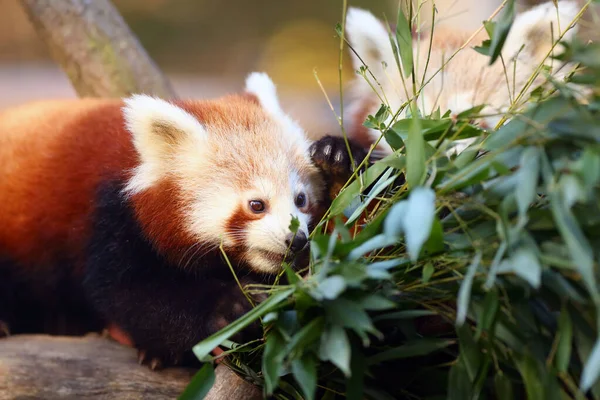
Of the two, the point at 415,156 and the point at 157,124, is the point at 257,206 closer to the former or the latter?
the point at 157,124

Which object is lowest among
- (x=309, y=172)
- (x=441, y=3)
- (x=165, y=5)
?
→ (x=309, y=172)

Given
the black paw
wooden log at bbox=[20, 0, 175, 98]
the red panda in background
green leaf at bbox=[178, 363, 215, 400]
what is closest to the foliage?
green leaf at bbox=[178, 363, 215, 400]

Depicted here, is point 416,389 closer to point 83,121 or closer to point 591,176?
point 591,176

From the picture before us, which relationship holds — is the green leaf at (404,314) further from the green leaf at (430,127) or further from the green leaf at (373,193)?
the green leaf at (430,127)

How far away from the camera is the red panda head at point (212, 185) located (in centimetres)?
186

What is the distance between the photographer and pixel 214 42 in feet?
24.5

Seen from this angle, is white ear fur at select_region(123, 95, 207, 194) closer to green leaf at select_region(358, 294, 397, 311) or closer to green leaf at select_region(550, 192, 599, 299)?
green leaf at select_region(358, 294, 397, 311)

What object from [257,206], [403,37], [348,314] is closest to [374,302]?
[348,314]

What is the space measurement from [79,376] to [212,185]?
68cm

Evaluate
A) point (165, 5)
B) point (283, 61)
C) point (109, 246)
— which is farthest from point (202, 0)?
point (109, 246)

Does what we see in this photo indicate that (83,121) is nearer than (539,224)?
No

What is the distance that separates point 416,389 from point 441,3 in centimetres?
286

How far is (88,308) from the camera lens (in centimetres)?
238

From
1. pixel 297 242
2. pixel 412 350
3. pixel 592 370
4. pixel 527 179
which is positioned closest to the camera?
pixel 592 370
